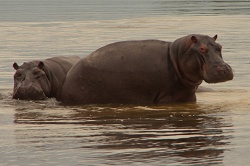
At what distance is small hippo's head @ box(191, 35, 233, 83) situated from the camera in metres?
12.0

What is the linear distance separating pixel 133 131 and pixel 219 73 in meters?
2.28

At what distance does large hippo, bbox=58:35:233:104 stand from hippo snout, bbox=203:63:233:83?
0.23 metres

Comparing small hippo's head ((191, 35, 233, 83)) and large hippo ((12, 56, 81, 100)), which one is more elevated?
small hippo's head ((191, 35, 233, 83))

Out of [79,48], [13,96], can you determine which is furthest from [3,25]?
[13,96]

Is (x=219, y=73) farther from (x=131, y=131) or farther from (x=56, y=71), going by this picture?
(x=56, y=71)

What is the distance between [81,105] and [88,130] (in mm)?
2532

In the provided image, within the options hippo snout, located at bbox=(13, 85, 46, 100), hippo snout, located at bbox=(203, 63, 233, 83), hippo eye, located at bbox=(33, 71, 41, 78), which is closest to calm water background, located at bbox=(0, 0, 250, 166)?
hippo snout, located at bbox=(13, 85, 46, 100)

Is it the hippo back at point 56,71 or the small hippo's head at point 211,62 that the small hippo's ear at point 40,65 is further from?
the small hippo's head at point 211,62

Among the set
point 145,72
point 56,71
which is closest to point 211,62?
point 145,72

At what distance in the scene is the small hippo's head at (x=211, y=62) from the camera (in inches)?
472

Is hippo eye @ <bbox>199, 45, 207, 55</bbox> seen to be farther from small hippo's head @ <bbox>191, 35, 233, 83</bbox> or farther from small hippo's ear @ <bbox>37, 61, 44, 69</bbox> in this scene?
small hippo's ear @ <bbox>37, 61, 44, 69</bbox>

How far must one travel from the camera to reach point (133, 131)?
10.1 m

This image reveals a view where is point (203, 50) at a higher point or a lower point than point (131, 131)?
higher

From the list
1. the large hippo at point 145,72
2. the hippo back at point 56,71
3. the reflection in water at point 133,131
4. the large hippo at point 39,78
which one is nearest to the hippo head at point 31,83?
the large hippo at point 39,78
